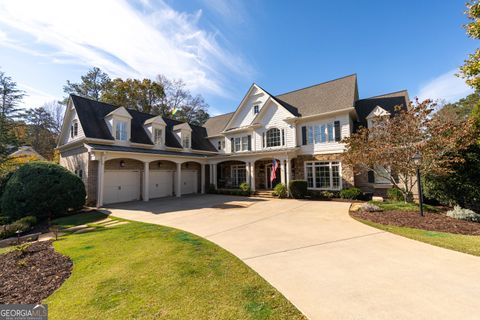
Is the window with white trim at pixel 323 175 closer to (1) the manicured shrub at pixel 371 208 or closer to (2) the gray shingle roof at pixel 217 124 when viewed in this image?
(1) the manicured shrub at pixel 371 208

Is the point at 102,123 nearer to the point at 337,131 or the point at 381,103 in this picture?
the point at 337,131

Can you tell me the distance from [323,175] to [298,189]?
2628 millimetres

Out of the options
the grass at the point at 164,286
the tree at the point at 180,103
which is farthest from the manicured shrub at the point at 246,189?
the tree at the point at 180,103

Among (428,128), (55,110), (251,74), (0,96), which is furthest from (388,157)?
(55,110)

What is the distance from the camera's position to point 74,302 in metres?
3.09

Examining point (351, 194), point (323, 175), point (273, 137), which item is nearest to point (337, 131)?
point (323, 175)

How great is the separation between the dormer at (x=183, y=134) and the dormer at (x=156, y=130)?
1516 millimetres

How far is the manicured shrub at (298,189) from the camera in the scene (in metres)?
14.3

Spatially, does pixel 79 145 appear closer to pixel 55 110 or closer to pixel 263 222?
pixel 263 222

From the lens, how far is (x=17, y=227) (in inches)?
333

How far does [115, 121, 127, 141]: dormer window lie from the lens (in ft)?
51.3

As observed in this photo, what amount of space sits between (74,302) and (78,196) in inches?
417

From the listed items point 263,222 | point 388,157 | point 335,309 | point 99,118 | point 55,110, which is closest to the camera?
point 335,309

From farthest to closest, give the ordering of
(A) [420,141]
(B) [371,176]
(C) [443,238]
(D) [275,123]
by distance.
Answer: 1. (D) [275,123]
2. (B) [371,176]
3. (A) [420,141]
4. (C) [443,238]
